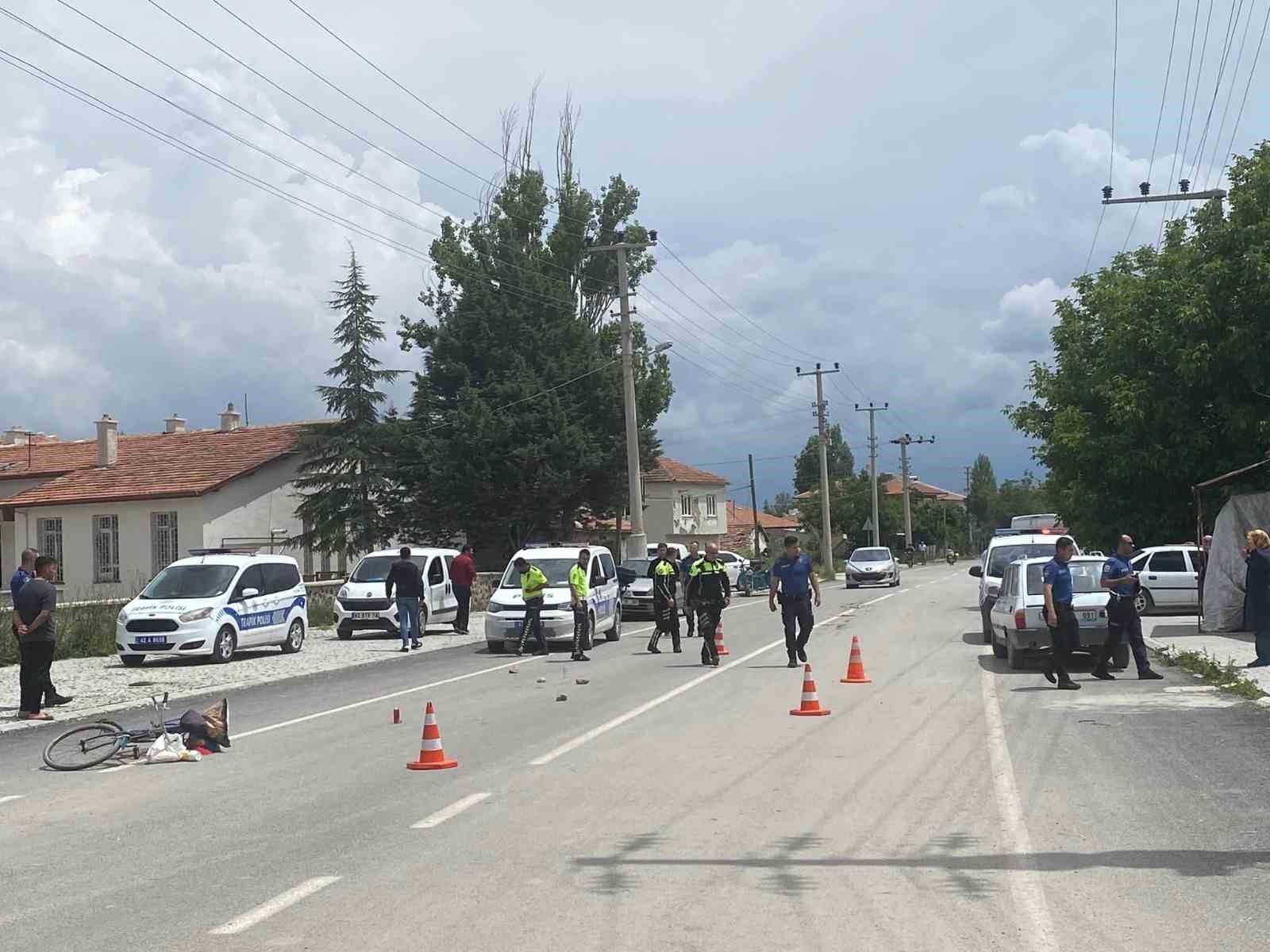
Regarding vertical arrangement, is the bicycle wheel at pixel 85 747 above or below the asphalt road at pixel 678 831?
above

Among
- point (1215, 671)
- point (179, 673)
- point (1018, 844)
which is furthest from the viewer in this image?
point (179, 673)

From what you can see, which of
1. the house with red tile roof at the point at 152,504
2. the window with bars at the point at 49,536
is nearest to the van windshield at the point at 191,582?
the house with red tile roof at the point at 152,504

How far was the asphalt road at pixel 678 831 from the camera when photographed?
609 cm

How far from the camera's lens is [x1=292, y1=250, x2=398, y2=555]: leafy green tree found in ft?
156

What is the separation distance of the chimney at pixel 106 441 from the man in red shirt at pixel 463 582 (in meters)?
26.2

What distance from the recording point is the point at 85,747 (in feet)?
39.3

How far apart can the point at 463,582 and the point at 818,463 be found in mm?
114919

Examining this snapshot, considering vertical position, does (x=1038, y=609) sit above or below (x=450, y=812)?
above

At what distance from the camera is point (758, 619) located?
33562 mm

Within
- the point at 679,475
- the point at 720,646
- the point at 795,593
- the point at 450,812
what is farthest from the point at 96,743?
the point at 679,475

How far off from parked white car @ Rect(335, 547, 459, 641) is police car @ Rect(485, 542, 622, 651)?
250cm

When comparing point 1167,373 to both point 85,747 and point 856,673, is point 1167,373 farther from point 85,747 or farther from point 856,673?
point 85,747

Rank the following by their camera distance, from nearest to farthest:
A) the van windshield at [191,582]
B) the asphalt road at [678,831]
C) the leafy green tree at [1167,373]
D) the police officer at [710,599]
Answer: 1. the asphalt road at [678,831]
2. the police officer at [710,599]
3. the van windshield at [191,582]
4. the leafy green tree at [1167,373]

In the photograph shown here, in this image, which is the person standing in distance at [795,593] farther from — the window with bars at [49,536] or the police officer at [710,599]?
the window with bars at [49,536]
